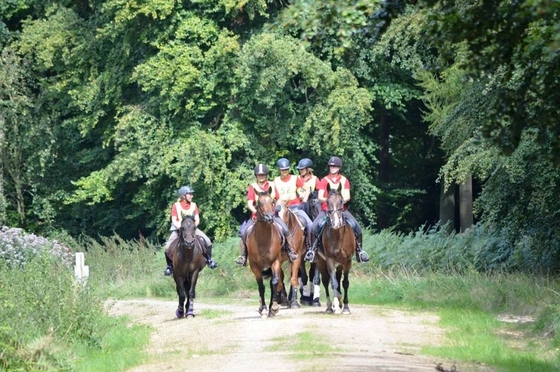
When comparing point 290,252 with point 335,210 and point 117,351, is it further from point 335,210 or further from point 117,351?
point 117,351

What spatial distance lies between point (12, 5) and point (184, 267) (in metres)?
28.4

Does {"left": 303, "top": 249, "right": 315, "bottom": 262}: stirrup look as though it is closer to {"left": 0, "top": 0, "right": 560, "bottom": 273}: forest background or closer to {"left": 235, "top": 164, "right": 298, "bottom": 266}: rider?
{"left": 235, "top": 164, "right": 298, "bottom": 266}: rider

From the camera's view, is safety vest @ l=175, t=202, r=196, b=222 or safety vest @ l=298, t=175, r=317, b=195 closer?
safety vest @ l=175, t=202, r=196, b=222

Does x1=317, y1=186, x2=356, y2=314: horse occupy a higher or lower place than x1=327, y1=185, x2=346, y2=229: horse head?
lower

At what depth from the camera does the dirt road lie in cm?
1680

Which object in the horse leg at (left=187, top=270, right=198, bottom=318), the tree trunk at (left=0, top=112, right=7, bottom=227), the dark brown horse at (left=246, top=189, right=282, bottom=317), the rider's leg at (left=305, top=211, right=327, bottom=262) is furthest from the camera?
the tree trunk at (left=0, top=112, right=7, bottom=227)

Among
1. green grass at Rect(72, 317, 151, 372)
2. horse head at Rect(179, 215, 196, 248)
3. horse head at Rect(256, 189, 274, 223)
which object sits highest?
horse head at Rect(256, 189, 274, 223)

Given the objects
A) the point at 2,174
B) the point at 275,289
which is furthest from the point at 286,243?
the point at 2,174

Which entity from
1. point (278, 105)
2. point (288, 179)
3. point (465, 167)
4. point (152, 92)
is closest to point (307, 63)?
point (278, 105)

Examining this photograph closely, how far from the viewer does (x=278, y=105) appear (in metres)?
47.1

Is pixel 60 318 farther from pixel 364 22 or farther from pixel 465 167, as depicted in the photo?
pixel 465 167

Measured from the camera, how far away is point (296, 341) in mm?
18922

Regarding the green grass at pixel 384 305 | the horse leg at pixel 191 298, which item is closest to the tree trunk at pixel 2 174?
the green grass at pixel 384 305

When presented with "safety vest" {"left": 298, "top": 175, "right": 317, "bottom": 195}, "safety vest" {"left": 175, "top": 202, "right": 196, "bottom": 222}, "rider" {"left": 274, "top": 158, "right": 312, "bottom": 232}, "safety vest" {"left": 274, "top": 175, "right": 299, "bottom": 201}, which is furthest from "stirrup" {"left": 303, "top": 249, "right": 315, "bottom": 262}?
"safety vest" {"left": 175, "top": 202, "right": 196, "bottom": 222}
